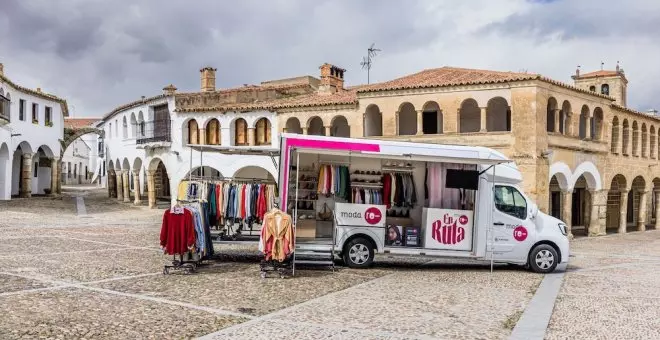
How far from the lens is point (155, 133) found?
36062mm

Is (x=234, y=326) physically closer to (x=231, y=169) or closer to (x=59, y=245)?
(x=59, y=245)

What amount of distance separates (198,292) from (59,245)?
8.66 m

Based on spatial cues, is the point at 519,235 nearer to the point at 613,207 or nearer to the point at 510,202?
the point at 510,202

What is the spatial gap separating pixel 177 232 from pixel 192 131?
22398 mm

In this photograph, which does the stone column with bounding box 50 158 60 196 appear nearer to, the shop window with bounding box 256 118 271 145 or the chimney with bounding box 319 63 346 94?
the shop window with bounding box 256 118 271 145

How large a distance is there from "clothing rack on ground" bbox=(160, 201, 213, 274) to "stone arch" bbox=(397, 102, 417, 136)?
1741 centimetres

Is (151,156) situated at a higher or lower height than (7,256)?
higher

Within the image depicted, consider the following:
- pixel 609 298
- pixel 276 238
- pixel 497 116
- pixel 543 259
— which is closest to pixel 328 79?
pixel 497 116

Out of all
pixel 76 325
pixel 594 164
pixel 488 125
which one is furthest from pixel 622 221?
pixel 76 325

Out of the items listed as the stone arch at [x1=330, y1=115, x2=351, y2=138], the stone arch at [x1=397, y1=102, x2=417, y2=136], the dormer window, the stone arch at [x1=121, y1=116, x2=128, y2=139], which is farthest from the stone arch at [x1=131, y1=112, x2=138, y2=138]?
the dormer window

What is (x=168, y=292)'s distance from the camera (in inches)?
416

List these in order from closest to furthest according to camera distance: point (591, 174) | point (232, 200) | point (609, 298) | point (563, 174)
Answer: point (609, 298) < point (232, 200) < point (563, 174) < point (591, 174)

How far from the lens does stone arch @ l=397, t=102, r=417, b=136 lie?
2912 centimetres

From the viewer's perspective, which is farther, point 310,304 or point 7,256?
point 7,256
